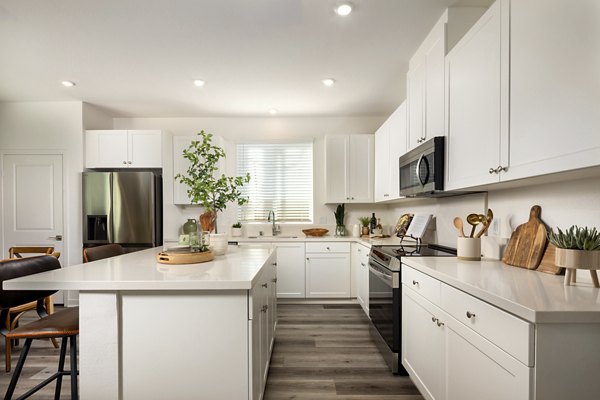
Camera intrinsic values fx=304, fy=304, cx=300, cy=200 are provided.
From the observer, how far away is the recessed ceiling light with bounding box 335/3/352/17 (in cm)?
203

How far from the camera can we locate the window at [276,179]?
15.2 feet

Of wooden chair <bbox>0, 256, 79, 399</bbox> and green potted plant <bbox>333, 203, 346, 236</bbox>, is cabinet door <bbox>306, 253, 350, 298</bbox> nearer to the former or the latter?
green potted plant <bbox>333, 203, 346, 236</bbox>

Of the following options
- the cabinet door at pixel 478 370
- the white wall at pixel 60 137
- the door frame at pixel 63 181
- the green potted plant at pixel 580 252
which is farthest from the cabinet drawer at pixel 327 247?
the door frame at pixel 63 181

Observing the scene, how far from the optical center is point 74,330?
1.58 m

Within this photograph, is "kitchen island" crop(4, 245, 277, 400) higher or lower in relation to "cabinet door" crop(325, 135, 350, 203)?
lower

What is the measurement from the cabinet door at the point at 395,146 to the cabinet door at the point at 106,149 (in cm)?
341

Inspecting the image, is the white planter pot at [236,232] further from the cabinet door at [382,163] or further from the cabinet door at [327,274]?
the cabinet door at [382,163]

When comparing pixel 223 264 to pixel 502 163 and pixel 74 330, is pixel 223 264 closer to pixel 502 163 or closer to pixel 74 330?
pixel 74 330

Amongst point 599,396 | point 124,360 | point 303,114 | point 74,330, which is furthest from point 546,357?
point 303,114

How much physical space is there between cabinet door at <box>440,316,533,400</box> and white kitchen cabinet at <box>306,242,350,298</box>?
2.50 m

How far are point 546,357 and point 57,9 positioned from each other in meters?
3.26

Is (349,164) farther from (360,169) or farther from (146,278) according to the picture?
(146,278)

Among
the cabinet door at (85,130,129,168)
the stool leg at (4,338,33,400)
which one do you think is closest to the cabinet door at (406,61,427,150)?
the stool leg at (4,338,33,400)

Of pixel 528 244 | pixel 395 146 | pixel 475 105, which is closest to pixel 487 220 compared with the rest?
pixel 528 244
